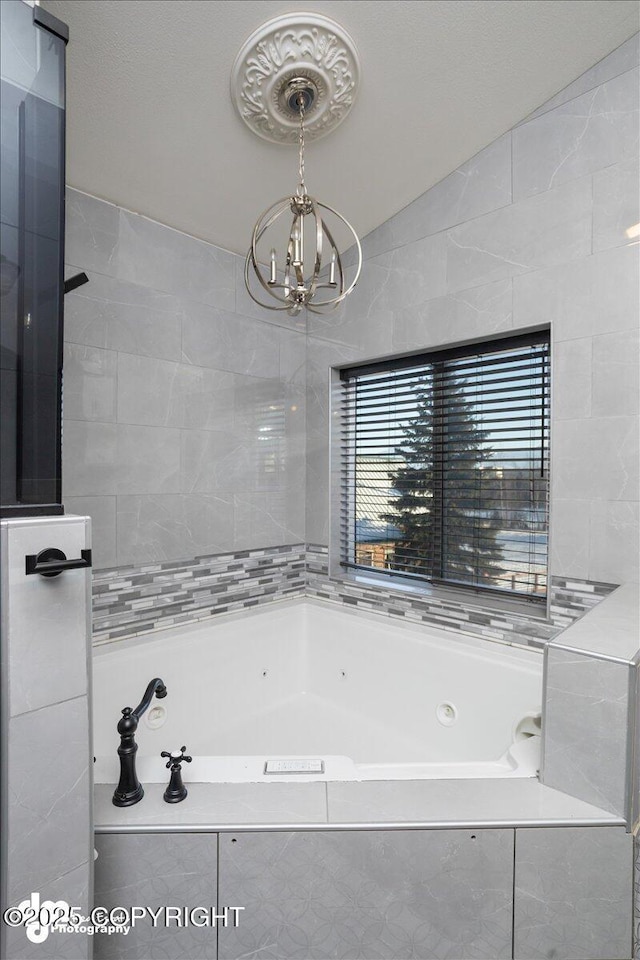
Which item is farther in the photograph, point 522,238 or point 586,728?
point 522,238

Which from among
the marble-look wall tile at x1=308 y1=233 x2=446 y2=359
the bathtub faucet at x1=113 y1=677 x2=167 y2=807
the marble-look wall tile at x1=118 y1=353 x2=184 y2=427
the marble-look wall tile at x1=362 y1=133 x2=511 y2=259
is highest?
the marble-look wall tile at x1=362 y1=133 x2=511 y2=259

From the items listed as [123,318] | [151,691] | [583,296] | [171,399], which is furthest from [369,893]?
[123,318]

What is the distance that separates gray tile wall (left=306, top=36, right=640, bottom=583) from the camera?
72.9 inches

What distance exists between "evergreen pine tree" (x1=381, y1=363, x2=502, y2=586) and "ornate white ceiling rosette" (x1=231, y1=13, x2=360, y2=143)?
1.19 m

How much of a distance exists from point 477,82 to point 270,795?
2465 mm

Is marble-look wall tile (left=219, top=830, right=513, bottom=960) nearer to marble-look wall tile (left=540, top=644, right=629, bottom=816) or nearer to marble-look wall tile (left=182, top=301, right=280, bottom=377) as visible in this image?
marble-look wall tile (left=540, top=644, right=629, bottom=816)

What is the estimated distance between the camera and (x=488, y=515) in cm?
233

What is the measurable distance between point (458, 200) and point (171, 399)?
158 cm

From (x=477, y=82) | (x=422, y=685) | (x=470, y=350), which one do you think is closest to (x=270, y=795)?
(x=422, y=685)

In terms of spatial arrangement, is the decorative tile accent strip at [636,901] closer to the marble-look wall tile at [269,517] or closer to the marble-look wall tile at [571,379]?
the marble-look wall tile at [571,379]

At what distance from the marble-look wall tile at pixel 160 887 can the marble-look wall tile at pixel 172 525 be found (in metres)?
1.20

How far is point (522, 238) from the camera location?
6.88 feet

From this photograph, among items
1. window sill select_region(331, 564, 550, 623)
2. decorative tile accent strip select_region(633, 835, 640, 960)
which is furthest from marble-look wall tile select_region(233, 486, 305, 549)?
decorative tile accent strip select_region(633, 835, 640, 960)

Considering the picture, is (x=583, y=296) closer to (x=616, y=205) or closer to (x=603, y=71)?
(x=616, y=205)
